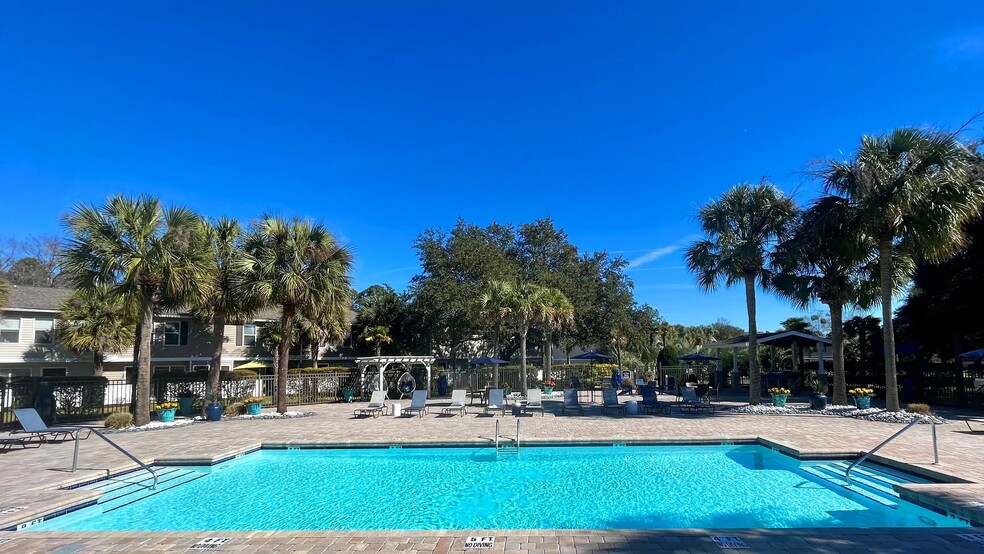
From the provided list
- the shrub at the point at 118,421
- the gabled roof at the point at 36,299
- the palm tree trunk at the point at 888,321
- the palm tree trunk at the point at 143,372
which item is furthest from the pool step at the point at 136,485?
the gabled roof at the point at 36,299

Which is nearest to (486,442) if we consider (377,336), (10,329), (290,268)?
(290,268)

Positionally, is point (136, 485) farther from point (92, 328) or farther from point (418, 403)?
point (92, 328)

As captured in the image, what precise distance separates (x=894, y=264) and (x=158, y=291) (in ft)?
74.6

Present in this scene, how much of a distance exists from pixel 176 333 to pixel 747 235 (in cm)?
2947

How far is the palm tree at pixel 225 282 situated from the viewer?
1733cm

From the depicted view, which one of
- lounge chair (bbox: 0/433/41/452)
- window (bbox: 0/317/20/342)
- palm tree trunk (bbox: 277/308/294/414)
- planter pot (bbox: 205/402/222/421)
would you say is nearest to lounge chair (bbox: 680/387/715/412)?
palm tree trunk (bbox: 277/308/294/414)

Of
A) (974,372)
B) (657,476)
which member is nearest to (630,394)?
(974,372)

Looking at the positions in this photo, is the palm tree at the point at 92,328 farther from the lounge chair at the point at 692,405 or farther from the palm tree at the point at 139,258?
the lounge chair at the point at 692,405

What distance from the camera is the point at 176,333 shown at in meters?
30.5

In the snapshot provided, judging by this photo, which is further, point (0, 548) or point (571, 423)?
point (571, 423)

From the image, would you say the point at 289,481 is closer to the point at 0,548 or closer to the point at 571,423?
the point at 0,548

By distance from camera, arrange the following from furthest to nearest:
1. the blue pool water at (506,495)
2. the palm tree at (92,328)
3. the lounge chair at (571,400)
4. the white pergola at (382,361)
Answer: the palm tree at (92,328)
the white pergola at (382,361)
the lounge chair at (571,400)
the blue pool water at (506,495)

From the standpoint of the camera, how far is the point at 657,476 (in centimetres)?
1012

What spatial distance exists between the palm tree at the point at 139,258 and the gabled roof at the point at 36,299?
1559 cm
